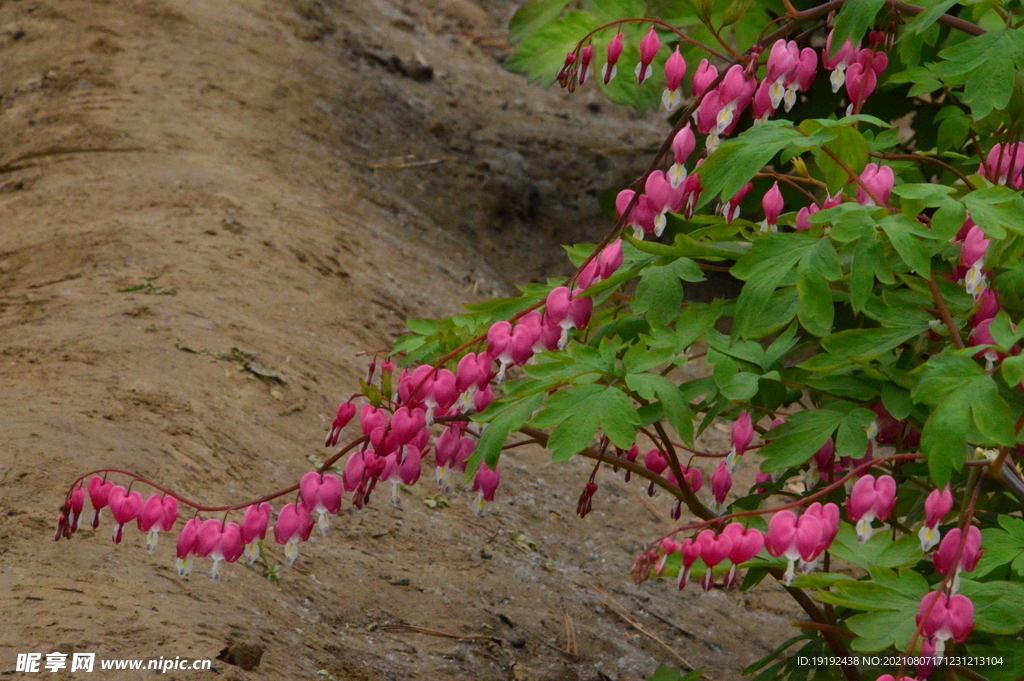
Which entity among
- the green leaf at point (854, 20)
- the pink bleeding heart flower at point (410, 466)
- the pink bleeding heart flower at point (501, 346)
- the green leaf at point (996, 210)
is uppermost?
the green leaf at point (854, 20)

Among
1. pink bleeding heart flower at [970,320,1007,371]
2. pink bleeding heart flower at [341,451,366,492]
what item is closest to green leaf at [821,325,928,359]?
pink bleeding heart flower at [970,320,1007,371]

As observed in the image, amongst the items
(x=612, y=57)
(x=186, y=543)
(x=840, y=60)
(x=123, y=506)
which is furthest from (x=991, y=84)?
(x=123, y=506)

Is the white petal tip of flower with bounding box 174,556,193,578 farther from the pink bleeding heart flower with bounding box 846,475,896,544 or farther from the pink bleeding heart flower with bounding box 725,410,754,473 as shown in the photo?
the pink bleeding heart flower with bounding box 846,475,896,544

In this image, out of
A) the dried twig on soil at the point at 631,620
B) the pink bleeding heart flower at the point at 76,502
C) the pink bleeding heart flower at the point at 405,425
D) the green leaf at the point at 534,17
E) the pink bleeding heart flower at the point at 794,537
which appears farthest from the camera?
the green leaf at the point at 534,17

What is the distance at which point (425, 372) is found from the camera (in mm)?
1812

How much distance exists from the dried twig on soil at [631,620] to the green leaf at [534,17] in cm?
231

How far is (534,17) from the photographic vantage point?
4188 mm

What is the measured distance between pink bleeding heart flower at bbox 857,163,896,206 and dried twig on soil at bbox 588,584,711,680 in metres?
1.81

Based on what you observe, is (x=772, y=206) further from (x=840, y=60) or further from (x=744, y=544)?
(x=744, y=544)

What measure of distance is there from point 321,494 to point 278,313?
2.17 metres

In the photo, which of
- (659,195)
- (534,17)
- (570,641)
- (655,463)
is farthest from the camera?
(534,17)

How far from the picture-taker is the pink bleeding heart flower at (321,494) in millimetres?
1877

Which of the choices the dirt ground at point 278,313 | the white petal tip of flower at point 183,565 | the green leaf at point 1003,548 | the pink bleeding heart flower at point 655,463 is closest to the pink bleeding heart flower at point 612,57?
the pink bleeding heart flower at point 655,463
